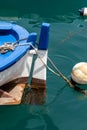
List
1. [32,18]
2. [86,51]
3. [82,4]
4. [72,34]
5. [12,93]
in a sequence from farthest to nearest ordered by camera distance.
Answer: [82,4], [32,18], [72,34], [86,51], [12,93]

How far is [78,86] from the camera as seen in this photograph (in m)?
8.62

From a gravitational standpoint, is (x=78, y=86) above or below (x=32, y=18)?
below

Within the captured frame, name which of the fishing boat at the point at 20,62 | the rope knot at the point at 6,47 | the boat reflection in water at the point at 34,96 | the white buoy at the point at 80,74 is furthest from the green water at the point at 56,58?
the rope knot at the point at 6,47

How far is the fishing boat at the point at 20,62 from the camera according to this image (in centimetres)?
711

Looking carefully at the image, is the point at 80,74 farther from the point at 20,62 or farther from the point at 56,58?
the point at 20,62

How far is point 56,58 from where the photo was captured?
9.80 m

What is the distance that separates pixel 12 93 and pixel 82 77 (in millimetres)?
1887

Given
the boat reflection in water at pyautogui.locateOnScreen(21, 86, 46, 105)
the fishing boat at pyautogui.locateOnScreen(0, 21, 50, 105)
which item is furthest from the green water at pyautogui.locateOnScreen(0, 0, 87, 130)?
the fishing boat at pyautogui.locateOnScreen(0, 21, 50, 105)

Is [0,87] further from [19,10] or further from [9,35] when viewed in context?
[19,10]

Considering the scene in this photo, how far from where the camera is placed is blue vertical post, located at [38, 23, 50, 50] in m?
7.16

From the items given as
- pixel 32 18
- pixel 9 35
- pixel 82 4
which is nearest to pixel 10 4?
pixel 32 18

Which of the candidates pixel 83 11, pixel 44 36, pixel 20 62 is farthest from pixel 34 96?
pixel 83 11

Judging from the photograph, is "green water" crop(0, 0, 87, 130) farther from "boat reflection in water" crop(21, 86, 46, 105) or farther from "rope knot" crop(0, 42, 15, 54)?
"rope knot" crop(0, 42, 15, 54)

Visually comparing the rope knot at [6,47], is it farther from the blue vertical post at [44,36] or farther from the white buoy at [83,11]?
the white buoy at [83,11]
